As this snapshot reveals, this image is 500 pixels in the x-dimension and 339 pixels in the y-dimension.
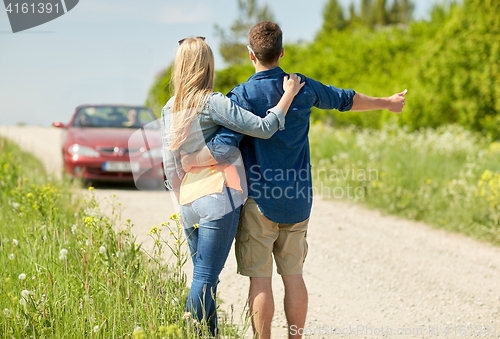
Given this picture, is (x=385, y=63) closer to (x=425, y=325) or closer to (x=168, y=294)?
(x=425, y=325)

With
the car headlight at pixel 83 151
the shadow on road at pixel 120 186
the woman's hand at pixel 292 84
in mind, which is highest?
the woman's hand at pixel 292 84

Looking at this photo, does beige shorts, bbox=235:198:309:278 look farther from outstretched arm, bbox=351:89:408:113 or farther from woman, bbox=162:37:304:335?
outstretched arm, bbox=351:89:408:113

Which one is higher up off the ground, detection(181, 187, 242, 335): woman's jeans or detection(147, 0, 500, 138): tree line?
detection(147, 0, 500, 138): tree line

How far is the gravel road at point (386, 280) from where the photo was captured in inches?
129

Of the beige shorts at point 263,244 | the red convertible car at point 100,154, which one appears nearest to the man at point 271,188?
the beige shorts at point 263,244

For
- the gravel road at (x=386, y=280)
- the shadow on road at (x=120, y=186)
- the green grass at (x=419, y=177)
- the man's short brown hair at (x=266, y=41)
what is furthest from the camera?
the shadow on road at (x=120, y=186)

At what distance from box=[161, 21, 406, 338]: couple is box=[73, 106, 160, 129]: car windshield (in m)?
6.11

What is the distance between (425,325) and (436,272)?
1227 millimetres

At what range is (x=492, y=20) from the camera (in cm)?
949

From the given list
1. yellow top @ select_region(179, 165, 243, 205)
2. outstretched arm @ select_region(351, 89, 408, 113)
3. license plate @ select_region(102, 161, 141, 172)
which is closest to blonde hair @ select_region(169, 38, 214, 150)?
yellow top @ select_region(179, 165, 243, 205)

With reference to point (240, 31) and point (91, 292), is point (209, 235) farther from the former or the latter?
point (240, 31)

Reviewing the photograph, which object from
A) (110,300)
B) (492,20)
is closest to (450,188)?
(110,300)

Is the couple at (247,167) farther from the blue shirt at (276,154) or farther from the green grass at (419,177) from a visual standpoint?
the green grass at (419,177)

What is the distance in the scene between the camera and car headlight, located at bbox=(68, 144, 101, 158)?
7.36 meters
